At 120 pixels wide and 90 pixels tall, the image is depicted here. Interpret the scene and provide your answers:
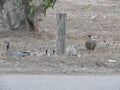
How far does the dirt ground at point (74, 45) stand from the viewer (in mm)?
11750

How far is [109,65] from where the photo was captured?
12156mm

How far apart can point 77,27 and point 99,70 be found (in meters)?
9.96

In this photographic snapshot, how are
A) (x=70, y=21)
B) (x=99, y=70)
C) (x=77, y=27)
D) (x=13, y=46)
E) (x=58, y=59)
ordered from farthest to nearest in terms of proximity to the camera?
1. (x=70, y=21)
2. (x=77, y=27)
3. (x=13, y=46)
4. (x=58, y=59)
5. (x=99, y=70)

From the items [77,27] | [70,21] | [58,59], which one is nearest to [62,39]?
[58,59]

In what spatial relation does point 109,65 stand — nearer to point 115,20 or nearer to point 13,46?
point 13,46

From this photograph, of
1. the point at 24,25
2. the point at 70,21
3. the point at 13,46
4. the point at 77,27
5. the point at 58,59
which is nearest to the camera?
the point at 58,59
